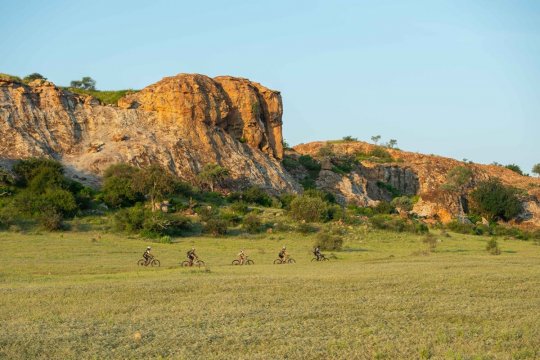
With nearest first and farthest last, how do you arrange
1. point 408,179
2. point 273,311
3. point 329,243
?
point 273,311 → point 329,243 → point 408,179

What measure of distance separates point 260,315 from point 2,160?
36109mm

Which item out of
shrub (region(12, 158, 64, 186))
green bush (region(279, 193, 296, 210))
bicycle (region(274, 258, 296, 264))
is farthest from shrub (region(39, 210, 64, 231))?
green bush (region(279, 193, 296, 210))

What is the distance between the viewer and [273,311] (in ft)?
50.6

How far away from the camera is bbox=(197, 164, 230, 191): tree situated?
52.9m

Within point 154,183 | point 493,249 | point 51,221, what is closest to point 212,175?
point 154,183

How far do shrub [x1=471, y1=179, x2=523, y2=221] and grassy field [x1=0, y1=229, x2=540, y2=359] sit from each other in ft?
126

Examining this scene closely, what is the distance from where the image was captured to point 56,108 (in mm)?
52844

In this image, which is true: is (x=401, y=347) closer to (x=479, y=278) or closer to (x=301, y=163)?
(x=479, y=278)

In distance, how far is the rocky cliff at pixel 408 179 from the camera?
6250 centimetres

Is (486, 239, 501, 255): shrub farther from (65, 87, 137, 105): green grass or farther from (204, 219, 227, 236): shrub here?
(65, 87, 137, 105): green grass

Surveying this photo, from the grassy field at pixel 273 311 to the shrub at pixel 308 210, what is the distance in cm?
1746

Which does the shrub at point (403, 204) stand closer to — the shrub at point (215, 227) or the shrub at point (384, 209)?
the shrub at point (384, 209)

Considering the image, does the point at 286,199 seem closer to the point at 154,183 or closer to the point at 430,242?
the point at 154,183

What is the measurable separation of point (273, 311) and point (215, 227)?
83.1ft
